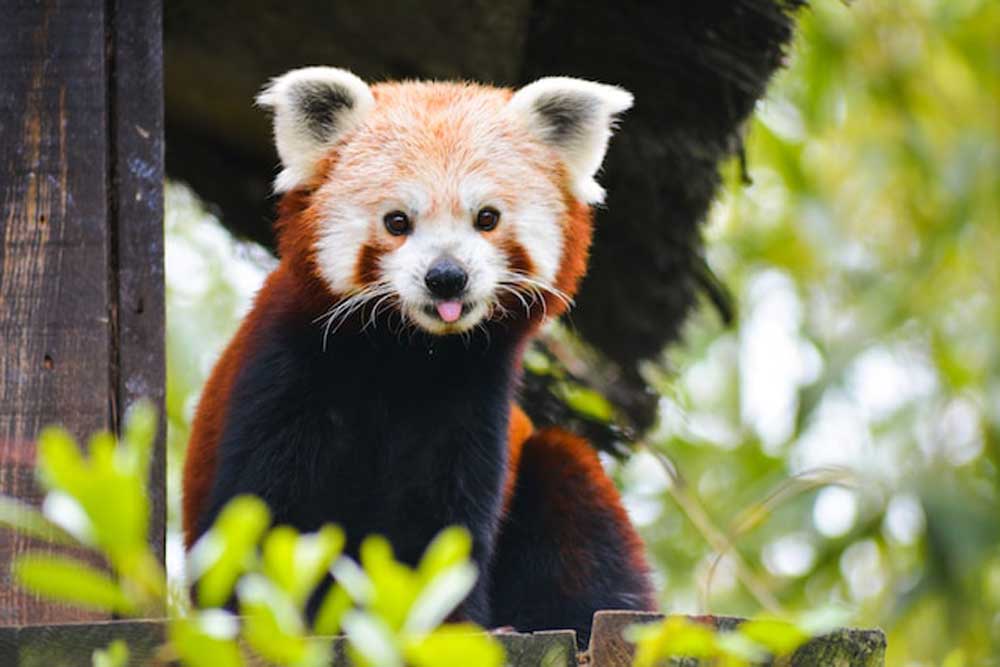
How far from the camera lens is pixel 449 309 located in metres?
3.04

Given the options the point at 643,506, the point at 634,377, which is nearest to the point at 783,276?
the point at 643,506

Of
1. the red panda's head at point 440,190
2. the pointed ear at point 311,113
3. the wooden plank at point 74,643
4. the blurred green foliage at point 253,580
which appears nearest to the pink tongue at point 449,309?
the red panda's head at point 440,190

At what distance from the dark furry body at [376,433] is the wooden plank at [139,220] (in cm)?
20

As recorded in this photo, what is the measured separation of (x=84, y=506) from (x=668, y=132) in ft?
10.3

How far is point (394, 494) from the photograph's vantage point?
3.24 metres

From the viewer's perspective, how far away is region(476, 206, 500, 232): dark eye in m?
3.14

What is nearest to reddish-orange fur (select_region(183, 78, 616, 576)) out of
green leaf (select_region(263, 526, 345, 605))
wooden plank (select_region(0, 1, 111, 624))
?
wooden plank (select_region(0, 1, 111, 624))

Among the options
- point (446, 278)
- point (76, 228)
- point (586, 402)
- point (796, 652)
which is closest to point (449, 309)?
point (446, 278)

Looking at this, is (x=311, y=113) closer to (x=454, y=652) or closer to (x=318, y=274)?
(x=318, y=274)

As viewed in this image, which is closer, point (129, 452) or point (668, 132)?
point (129, 452)

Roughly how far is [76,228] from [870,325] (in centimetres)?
425

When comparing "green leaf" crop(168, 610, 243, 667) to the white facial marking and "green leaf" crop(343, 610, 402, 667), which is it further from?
the white facial marking

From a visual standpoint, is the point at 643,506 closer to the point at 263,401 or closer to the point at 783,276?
the point at 783,276

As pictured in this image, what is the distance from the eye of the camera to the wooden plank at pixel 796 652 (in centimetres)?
218
